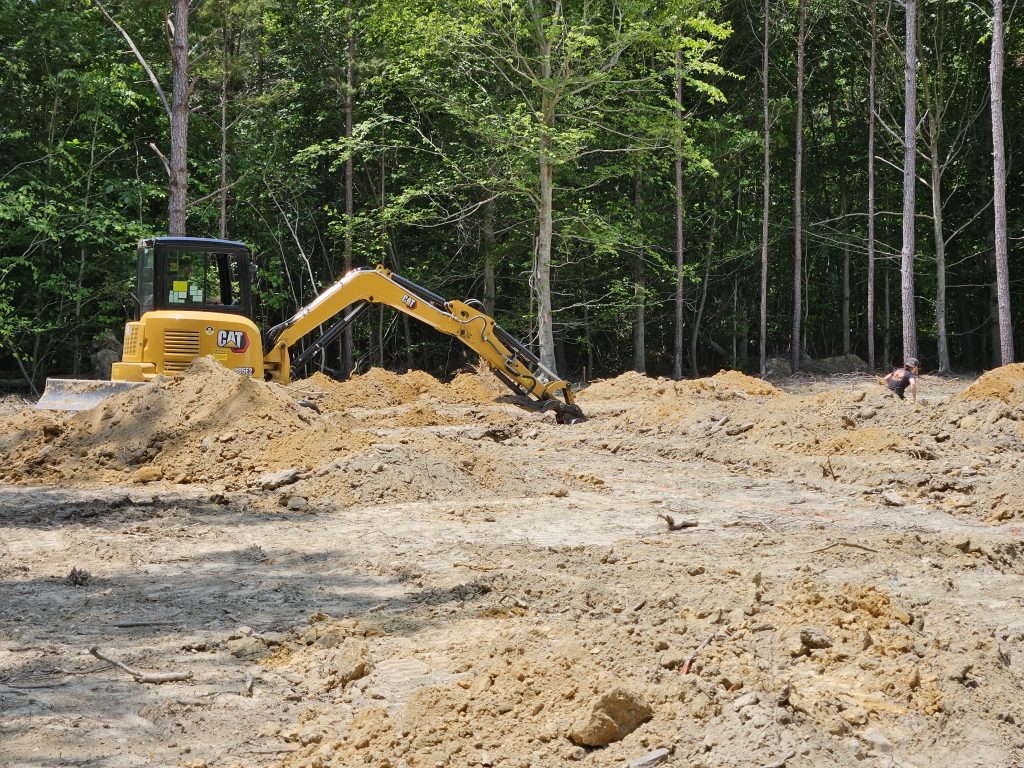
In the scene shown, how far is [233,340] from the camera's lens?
1430 centimetres

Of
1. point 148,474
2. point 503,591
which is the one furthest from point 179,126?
point 503,591

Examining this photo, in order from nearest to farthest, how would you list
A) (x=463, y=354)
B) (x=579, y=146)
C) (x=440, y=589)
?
(x=440, y=589) → (x=579, y=146) → (x=463, y=354)

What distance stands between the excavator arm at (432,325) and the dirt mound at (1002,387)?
589cm

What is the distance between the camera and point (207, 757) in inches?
176

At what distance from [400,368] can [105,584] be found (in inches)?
948

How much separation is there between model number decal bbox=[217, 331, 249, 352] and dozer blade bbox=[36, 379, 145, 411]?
120 cm

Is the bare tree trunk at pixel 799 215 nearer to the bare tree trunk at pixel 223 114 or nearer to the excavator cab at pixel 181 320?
the bare tree trunk at pixel 223 114

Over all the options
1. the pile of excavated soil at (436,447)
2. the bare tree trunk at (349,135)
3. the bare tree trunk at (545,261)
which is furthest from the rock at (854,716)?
the bare tree trunk at (349,135)

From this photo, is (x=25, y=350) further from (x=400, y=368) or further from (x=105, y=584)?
(x=105, y=584)

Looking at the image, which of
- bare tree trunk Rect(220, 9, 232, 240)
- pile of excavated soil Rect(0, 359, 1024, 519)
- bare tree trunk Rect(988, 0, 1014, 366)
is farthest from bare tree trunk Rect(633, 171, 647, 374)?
pile of excavated soil Rect(0, 359, 1024, 519)

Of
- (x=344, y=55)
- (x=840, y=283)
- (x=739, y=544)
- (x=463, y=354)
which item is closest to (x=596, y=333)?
(x=463, y=354)

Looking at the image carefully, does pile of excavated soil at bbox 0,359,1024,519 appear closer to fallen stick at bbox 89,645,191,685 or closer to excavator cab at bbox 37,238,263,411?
excavator cab at bbox 37,238,263,411

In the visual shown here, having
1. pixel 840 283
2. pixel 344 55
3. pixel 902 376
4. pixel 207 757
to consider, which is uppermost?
pixel 344 55

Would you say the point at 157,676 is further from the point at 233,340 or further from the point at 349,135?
the point at 349,135
